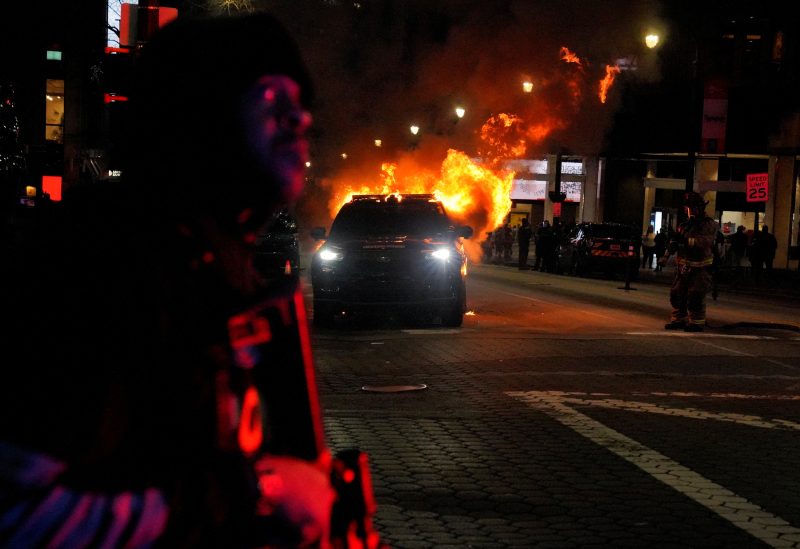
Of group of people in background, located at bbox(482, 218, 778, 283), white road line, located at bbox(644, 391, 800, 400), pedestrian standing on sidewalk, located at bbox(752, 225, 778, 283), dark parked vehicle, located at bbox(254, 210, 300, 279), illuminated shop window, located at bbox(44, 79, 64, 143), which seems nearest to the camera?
white road line, located at bbox(644, 391, 800, 400)

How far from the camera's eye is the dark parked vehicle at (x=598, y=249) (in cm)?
3400

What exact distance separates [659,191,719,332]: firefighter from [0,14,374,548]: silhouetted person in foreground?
14574 mm

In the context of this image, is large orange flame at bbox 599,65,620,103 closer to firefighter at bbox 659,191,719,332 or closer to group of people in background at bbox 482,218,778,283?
group of people in background at bbox 482,218,778,283

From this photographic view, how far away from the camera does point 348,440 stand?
752 cm

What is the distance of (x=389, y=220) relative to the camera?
655 inches

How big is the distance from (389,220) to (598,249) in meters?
18.8

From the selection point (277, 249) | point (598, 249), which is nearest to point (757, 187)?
point (598, 249)

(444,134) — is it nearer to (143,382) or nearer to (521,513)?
(521,513)

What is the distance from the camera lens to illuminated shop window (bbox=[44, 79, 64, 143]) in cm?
5119

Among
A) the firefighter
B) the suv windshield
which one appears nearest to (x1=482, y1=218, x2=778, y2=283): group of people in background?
the firefighter

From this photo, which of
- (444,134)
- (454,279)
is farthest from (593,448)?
(444,134)

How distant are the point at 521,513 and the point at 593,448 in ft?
5.76

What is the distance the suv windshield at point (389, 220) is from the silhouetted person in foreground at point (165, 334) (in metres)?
14.3

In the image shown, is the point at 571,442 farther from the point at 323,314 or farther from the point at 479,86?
the point at 479,86
